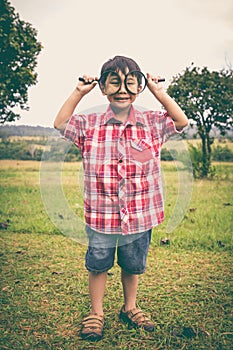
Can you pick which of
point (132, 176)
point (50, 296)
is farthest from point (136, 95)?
point (50, 296)

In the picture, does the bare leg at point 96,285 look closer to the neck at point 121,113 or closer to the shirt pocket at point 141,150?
the shirt pocket at point 141,150

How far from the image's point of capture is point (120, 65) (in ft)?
5.74

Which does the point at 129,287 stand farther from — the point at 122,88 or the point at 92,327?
the point at 122,88

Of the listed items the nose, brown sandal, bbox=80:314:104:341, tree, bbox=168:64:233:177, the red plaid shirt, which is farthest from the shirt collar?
tree, bbox=168:64:233:177

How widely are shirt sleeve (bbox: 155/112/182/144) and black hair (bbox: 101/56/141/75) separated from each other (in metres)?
0.24

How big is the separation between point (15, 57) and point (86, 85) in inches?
178

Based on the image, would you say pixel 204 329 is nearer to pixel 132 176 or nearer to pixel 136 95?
pixel 132 176

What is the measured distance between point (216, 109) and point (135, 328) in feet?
20.3

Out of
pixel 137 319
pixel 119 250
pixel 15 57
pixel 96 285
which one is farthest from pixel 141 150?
pixel 15 57

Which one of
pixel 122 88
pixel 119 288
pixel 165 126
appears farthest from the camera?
pixel 119 288

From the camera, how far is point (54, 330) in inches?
74.8

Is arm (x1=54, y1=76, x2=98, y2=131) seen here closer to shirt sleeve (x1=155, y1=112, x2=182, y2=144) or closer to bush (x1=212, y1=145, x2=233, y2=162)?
shirt sleeve (x1=155, y1=112, x2=182, y2=144)

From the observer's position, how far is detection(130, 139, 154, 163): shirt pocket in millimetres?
1764

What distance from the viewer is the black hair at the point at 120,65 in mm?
1745
